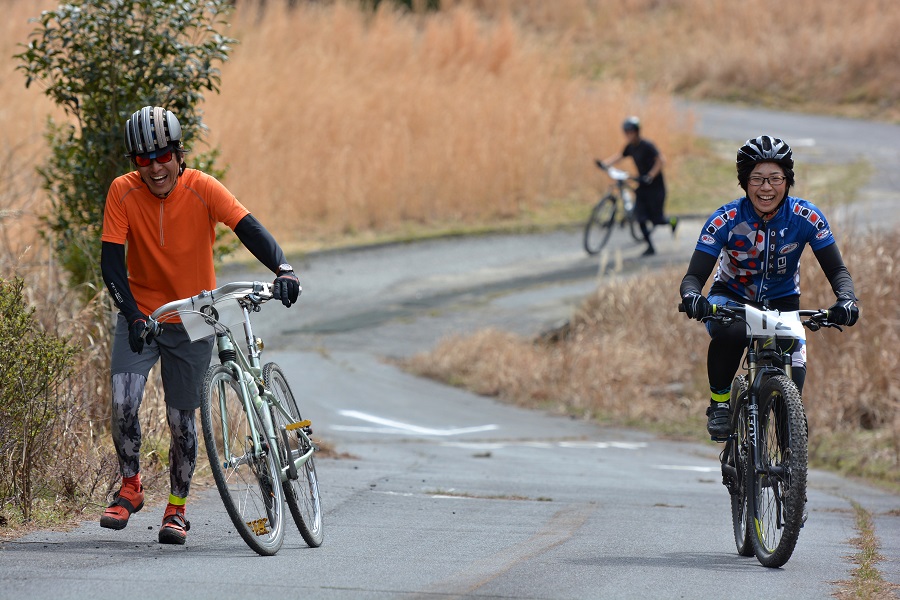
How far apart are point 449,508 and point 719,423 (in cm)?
198

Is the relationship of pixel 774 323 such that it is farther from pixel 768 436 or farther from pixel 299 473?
pixel 299 473

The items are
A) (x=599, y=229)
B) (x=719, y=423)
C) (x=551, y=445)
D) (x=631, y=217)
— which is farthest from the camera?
(x=599, y=229)

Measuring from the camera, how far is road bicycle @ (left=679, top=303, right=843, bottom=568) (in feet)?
Result: 20.9

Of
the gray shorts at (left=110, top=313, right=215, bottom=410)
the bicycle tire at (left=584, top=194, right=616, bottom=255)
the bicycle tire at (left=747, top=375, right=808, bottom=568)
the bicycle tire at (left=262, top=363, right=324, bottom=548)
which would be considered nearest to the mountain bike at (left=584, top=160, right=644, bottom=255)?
the bicycle tire at (left=584, top=194, right=616, bottom=255)

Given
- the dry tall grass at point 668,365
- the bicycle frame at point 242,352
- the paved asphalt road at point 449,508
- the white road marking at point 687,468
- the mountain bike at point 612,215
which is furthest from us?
the mountain bike at point 612,215

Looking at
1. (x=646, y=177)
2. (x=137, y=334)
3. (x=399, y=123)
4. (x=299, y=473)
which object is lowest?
(x=299, y=473)

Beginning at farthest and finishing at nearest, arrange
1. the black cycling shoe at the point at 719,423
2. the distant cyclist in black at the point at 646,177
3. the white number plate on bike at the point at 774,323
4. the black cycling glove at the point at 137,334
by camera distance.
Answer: the distant cyclist in black at the point at 646,177
the black cycling shoe at the point at 719,423
the white number plate on bike at the point at 774,323
the black cycling glove at the point at 137,334

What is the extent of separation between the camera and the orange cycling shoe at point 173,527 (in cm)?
667

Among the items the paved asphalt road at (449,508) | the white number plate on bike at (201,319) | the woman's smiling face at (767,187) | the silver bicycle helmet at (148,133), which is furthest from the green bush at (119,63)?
the woman's smiling face at (767,187)

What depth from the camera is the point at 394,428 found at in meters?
14.2

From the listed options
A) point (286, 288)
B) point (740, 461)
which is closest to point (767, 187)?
point (740, 461)

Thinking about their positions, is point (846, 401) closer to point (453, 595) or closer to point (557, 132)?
point (453, 595)

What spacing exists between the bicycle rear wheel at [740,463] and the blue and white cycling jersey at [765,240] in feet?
1.71

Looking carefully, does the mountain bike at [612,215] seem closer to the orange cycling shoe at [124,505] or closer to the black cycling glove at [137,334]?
the orange cycling shoe at [124,505]
